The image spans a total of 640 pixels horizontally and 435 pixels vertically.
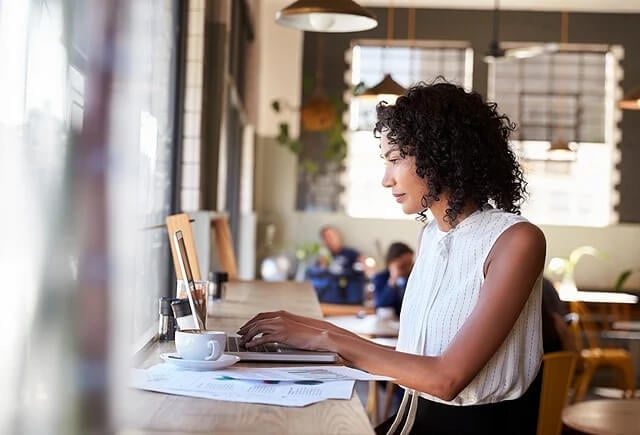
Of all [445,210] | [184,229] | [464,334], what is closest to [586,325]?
[184,229]

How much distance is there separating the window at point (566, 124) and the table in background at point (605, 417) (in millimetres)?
6049

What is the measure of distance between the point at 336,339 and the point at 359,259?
7226 millimetres

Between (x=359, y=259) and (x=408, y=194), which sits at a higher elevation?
(x=408, y=194)

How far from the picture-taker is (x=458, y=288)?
6.81 feet

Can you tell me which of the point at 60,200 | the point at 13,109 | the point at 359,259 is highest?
the point at 13,109

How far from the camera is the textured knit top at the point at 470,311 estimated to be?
6.53ft

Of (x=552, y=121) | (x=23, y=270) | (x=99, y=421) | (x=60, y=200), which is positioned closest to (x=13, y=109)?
(x=23, y=270)

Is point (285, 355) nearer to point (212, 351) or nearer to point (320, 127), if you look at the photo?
point (212, 351)

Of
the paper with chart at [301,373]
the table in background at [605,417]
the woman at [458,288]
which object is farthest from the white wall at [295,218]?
the paper with chart at [301,373]

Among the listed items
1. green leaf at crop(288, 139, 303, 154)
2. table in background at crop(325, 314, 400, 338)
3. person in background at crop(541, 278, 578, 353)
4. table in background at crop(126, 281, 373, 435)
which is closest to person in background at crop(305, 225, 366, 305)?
green leaf at crop(288, 139, 303, 154)

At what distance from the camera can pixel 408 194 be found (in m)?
2.16

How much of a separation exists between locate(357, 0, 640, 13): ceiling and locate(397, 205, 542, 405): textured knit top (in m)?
7.91

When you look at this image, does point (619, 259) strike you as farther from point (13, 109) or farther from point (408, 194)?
point (13, 109)

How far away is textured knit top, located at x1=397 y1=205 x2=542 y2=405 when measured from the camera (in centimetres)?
199
